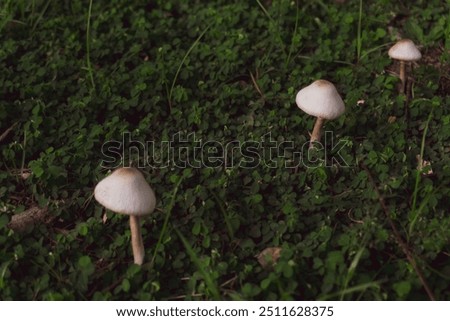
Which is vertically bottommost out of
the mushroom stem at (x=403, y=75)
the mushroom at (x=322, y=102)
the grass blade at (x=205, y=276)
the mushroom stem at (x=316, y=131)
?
the grass blade at (x=205, y=276)

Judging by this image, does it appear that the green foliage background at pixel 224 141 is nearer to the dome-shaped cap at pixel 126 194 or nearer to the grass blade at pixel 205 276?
the grass blade at pixel 205 276

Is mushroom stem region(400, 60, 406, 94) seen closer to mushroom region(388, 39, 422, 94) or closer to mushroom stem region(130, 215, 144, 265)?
mushroom region(388, 39, 422, 94)

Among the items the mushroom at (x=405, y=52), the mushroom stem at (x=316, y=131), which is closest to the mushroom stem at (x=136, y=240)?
the mushroom stem at (x=316, y=131)

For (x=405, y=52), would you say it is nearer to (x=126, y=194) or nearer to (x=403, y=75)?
(x=403, y=75)

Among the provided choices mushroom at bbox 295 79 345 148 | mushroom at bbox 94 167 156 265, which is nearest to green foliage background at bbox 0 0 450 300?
mushroom at bbox 94 167 156 265

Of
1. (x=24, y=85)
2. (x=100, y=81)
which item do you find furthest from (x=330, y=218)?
(x=24, y=85)

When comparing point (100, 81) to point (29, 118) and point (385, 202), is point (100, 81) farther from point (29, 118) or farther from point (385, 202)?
point (385, 202)
